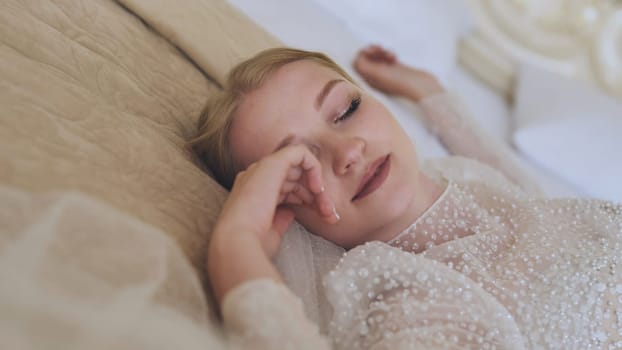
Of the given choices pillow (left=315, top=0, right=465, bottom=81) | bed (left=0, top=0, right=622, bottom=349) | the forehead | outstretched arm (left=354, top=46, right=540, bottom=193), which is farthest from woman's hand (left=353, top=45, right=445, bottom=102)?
the forehead

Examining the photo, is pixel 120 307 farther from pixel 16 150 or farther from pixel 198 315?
pixel 16 150

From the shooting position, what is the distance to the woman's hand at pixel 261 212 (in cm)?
65

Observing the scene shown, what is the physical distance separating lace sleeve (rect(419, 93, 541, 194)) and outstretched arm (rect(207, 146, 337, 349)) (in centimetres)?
81

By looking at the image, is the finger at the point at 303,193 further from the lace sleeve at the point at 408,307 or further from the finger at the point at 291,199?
the lace sleeve at the point at 408,307

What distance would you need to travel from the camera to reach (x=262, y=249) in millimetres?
700

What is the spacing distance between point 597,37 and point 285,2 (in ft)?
4.83

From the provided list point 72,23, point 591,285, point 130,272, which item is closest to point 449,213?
point 591,285

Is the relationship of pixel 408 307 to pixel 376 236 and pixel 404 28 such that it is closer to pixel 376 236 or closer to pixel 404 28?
pixel 376 236

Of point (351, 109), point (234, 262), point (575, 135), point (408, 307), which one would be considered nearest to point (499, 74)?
point (575, 135)

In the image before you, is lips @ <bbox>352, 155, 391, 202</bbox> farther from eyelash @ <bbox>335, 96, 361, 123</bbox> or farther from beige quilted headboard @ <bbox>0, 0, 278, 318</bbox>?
beige quilted headboard @ <bbox>0, 0, 278, 318</bbox>

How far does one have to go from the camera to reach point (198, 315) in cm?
60

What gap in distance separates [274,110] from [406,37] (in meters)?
1.16

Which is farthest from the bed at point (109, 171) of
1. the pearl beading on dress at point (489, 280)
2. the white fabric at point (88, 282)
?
Result: the pearl beading on dress at point (489, 280)

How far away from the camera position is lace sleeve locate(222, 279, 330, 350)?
1.87 feet
